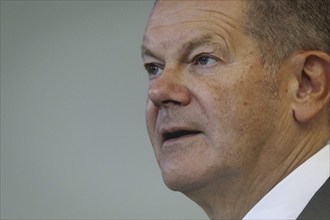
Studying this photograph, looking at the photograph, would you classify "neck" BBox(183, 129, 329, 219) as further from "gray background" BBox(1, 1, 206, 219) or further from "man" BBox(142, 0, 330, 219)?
"gray background" BBox(1, 1, 206, 219)

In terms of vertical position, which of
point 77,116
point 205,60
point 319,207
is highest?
point 77,116

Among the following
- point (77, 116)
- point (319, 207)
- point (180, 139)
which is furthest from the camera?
point (77, 116)

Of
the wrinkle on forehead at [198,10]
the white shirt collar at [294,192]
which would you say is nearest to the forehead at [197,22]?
the wrinkle on forehead at [198,10]

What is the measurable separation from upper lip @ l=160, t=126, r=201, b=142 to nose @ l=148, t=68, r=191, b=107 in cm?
4

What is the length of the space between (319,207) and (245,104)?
193mm

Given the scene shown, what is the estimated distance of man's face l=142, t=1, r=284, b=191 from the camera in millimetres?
1099

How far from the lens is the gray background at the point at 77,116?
2000mm

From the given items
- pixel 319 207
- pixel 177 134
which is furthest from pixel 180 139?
pixel 319 207

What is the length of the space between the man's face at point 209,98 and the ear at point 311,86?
0.12ft

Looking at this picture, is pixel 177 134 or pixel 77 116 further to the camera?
pixel 77 116

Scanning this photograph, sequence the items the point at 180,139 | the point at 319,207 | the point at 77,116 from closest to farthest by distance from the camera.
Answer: the point at 319,207 → the point at 180,139 → the point at 77,116

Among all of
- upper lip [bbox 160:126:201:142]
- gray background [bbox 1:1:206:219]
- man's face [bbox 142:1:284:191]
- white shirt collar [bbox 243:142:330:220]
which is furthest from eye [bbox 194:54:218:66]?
gray background [bbox 1:1:206:219]

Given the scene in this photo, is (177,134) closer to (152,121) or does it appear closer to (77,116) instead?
(152,121)

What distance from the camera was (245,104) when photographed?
1.11 metres
